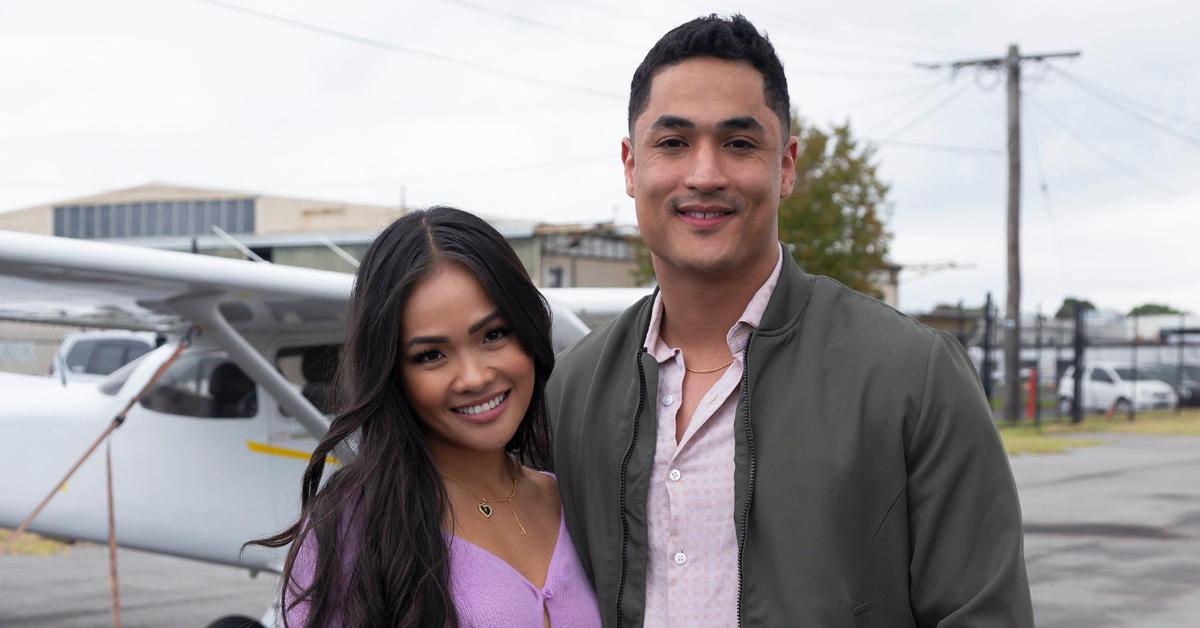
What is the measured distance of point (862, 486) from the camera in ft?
6.37

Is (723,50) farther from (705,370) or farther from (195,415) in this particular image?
(195,415)

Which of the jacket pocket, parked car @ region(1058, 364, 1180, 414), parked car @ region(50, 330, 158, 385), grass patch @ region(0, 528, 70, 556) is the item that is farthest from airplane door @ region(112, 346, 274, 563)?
A: parked car @ region(1058, 364, 1180, 414)

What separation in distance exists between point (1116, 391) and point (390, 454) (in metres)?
28.6

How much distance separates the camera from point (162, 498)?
6.73 metres

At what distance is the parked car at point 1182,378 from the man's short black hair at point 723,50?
2995 centimetres

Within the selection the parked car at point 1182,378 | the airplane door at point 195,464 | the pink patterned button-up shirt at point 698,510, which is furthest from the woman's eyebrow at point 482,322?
the parked car at point 1182,378

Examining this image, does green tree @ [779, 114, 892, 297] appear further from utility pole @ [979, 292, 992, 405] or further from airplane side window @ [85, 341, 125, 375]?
airplane side window @ [85, 341, 125, 375]

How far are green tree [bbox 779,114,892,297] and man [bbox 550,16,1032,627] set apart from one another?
67.3ft

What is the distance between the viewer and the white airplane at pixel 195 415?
583 centimetres

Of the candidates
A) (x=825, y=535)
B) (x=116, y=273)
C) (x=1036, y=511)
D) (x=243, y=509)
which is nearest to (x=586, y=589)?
Answer: (x=825, y=535)

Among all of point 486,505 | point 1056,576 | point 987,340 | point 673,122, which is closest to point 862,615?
point 486,505

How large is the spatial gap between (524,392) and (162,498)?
16.4ft

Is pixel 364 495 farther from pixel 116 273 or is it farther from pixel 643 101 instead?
pixel 116 273

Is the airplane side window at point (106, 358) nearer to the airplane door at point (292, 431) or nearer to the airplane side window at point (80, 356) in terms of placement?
the airplane side window at point (80, 356)
